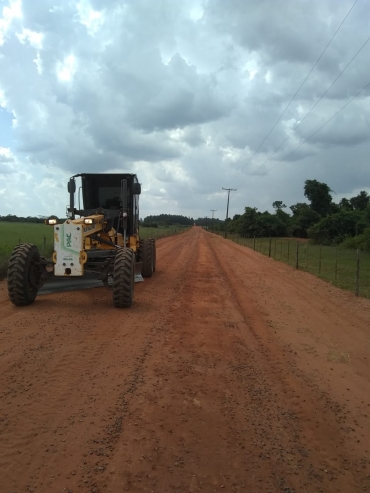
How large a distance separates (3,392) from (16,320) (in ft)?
11.3

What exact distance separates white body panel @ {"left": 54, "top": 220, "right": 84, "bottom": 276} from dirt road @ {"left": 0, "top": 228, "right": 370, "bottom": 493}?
2.82 feet

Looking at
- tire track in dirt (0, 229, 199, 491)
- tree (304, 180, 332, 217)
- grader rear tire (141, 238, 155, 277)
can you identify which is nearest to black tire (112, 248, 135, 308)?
tire track in dirt (0, 229, 199, 491)

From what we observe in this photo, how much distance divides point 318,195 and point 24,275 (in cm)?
6967

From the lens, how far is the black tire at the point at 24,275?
8.96 m

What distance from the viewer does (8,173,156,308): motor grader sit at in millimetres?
9086

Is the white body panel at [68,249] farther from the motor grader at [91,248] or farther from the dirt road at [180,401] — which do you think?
the dirt road at [180,401]

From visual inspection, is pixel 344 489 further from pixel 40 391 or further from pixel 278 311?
pixel 278 311

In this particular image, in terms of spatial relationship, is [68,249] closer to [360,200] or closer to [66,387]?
[66,387]

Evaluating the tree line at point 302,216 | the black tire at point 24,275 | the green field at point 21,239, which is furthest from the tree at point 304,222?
the black tire at point 24,275

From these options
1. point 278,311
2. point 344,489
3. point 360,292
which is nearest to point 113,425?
point 344,489

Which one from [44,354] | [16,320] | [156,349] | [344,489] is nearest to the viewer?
[344,489]

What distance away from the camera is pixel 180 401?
15.3 feet

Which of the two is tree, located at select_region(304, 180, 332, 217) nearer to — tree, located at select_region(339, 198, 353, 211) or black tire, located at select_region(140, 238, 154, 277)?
tree, located at select_region(339, 198, 353, 211)

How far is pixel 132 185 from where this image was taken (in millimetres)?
12812
